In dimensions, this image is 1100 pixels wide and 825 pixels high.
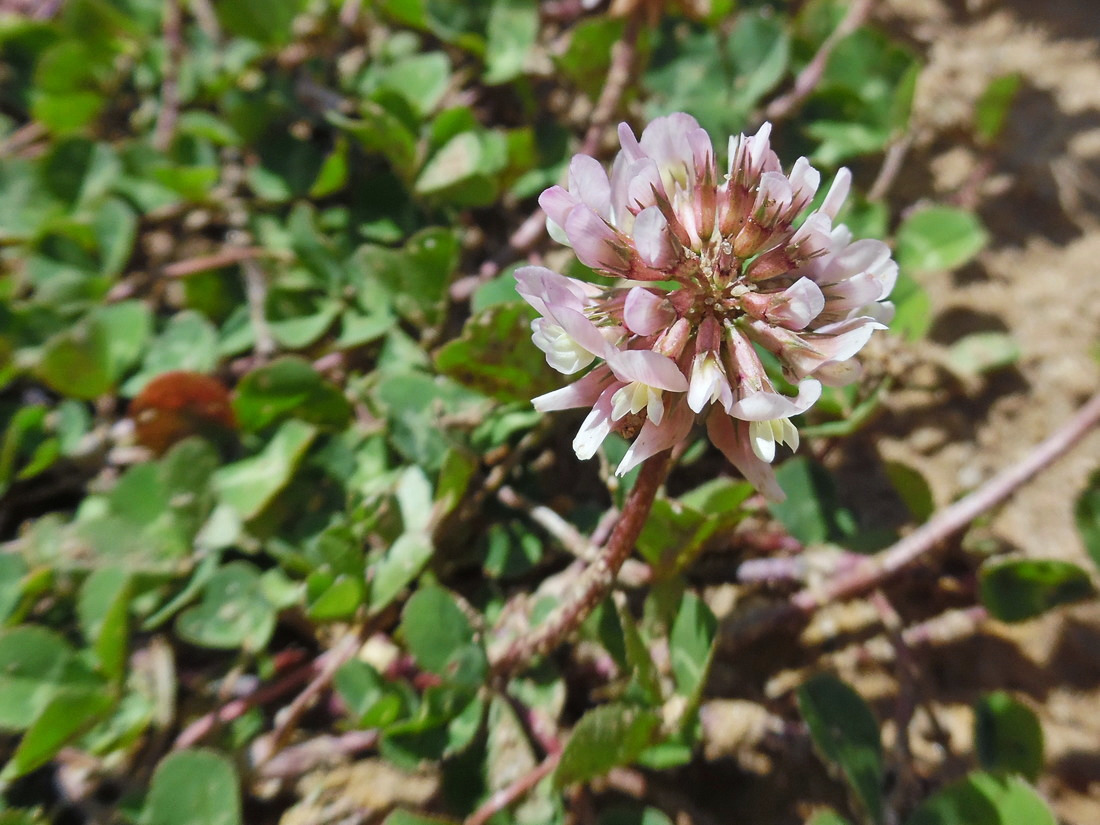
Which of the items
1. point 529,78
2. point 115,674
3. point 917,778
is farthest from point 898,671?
point 529,78

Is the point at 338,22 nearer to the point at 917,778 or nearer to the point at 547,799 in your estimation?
the point at 547,799

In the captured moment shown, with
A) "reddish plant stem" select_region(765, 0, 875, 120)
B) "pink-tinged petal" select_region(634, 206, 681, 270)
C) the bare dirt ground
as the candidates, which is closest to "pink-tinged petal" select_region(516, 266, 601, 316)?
"pink-tinged petal" select_region(634, 206, 681, 270)

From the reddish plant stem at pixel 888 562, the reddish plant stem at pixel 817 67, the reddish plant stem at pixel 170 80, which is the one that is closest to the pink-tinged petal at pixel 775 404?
the reddish plant stem at pixel 888 562

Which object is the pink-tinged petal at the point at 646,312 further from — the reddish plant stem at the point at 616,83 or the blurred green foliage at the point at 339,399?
the reddish plant stem at the point at 616,83

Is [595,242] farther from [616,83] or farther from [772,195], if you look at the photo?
[616,83]

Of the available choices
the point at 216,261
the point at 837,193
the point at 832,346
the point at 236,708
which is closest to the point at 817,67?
the point at 837,193

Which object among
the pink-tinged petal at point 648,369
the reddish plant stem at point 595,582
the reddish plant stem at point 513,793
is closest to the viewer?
the pink-tinged petal at point 648,369
